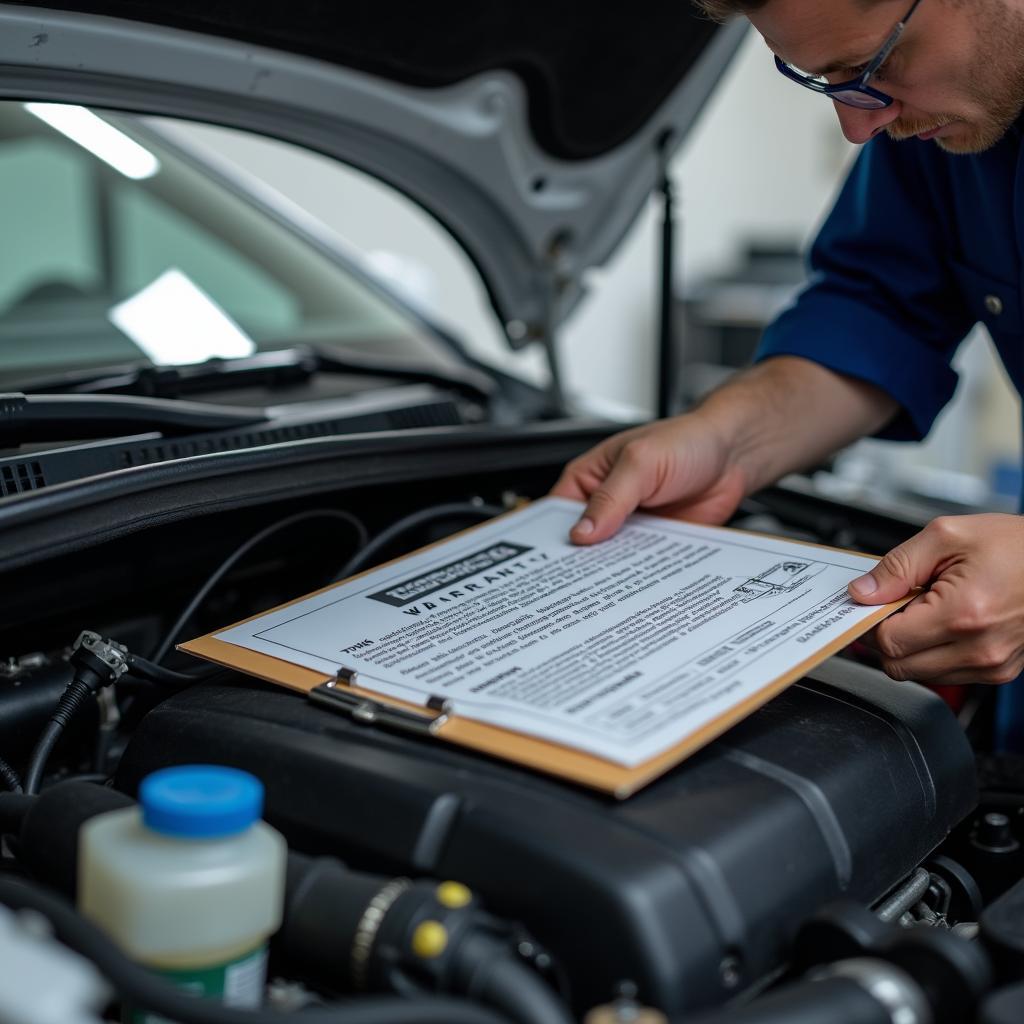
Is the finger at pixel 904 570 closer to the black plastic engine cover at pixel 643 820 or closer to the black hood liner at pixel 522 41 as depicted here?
the black plastic engine cover at pixel 643 820

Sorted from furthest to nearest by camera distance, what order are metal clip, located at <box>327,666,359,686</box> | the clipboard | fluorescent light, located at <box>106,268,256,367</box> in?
fluorescent light, located at <box>106,268,256,367</box>, metal clip, located at <box>327,666,359,686</box>, the clipboard

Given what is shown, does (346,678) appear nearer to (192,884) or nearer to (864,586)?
(192,884)

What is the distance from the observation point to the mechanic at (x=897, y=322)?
0.82 m

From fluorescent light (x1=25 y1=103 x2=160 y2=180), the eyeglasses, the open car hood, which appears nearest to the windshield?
fluorescent light (x1=25 y1=103 x2=160 y2=180)

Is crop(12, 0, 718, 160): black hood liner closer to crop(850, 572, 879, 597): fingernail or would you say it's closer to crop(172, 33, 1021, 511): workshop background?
crop(850, 572, 879, 597): fingernail

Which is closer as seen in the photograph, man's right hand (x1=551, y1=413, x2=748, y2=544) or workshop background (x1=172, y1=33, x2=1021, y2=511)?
man's right hand (x1=551, y1=413, x2=748, y2=544)

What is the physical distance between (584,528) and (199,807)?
50 centimetres

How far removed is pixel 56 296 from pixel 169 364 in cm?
31

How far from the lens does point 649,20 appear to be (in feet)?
3.94

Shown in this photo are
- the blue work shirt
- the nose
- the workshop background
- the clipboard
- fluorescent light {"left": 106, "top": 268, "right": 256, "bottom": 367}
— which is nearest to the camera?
the clipboard

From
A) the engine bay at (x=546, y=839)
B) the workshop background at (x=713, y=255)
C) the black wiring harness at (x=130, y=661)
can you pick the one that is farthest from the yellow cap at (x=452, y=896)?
the workshop background at (x=713, y=255)

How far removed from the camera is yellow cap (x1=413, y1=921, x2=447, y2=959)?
1.84 ft

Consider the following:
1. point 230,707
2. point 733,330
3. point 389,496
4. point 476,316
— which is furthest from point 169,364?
point 733,330

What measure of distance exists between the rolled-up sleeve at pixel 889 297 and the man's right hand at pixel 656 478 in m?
0.19
